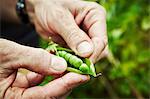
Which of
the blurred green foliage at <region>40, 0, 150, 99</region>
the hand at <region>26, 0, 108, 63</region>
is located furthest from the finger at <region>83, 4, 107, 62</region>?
the blurred green foliage at <region>40, 0, 150, 99</region>

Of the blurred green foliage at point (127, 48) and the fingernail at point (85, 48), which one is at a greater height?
the fingernail at point (85, 48)

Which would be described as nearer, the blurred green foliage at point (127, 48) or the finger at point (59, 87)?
the finger at point (59, 87)

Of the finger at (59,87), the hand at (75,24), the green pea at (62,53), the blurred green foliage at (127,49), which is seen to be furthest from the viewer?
the blurred green foliage at (127,49)

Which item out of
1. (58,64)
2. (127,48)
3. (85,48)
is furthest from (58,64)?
(127,48)

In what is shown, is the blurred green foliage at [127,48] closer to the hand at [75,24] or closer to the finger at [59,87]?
the hand at [75,24]

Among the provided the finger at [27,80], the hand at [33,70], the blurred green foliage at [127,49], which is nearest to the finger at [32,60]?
the hand at [33,70]

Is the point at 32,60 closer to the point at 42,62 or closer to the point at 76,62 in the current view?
the point at 42,62

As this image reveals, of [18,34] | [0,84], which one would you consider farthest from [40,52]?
[18,34]
